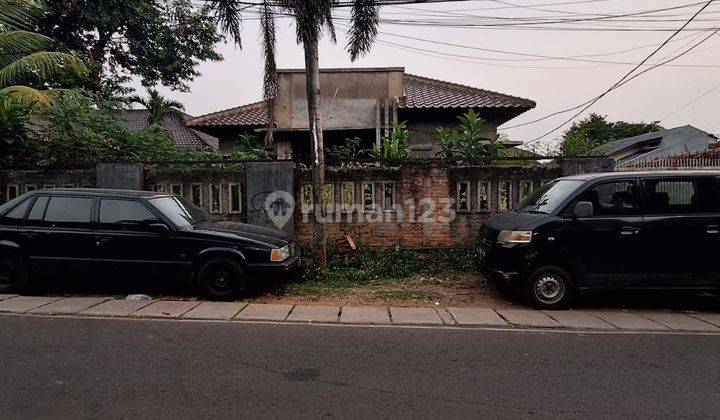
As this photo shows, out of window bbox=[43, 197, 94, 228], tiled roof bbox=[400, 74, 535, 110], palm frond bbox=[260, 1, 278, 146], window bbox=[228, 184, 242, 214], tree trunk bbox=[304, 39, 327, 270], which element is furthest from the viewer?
tiled roof bbox=[400, 74, 535, 110]

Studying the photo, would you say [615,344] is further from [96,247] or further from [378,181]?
[96,247]

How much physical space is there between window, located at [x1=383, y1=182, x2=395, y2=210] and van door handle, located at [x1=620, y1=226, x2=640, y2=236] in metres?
4.14

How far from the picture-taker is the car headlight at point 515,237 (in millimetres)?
5973

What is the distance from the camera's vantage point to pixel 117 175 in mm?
8852

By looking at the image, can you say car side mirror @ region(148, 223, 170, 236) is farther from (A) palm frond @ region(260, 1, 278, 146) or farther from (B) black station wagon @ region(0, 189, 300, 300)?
(A) palm frond @ region(260, 1, 278, 146)

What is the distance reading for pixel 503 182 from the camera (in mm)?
8914

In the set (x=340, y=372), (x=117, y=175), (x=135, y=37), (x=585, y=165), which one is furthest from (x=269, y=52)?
(x=135, y=37)

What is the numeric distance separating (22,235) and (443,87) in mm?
13318

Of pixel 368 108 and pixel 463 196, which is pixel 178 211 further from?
pixel 368 108

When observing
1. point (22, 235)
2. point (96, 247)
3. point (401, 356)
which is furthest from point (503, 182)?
point (22, 235)

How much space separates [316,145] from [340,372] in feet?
15.3

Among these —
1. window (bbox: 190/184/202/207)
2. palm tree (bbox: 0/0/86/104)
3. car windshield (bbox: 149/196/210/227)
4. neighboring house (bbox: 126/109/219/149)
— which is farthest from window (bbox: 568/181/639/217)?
neighboring house (bbox: 126/109/219/149)

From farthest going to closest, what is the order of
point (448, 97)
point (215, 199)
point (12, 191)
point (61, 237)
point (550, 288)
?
point (448, 97) → point (12, 191) → point (215, 199) → point (61, 237) → point (550, 288)

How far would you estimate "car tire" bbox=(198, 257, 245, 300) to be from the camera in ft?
20.8
